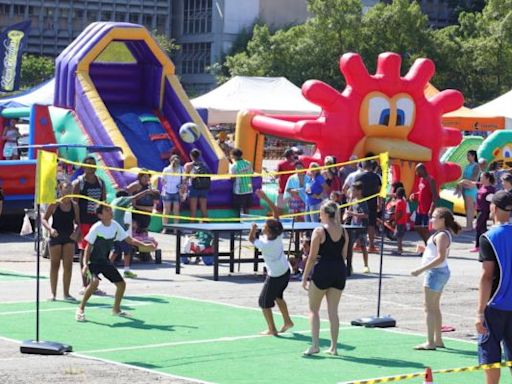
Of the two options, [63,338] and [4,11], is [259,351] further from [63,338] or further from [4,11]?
[4,11]

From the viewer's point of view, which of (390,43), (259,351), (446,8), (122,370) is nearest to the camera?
(122,370)

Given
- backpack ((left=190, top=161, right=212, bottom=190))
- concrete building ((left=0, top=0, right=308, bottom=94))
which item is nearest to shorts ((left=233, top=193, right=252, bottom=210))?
backpack ((left=190, top=161, right=212, bottom=190))

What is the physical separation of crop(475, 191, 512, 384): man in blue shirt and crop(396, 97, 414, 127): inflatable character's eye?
1756 centimetres

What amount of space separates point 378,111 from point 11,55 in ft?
38.5

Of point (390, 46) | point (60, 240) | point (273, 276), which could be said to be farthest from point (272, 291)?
point (390, 46)

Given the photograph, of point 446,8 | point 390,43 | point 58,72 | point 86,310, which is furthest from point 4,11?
point 86,310

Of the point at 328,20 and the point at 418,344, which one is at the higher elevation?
the point at 328,20

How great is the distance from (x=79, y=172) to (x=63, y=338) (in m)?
11.7

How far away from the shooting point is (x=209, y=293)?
59.5 feet

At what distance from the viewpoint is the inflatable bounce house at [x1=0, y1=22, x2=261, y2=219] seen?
26359 millimetres

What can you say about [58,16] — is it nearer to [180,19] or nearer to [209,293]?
[180,19]

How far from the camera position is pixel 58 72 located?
Result: 28656 mm

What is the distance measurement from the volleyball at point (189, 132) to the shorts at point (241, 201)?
6.65 ft

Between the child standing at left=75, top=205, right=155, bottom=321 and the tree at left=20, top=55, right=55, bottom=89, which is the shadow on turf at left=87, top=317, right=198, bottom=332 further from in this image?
the tree at left=20, top=55, right=55, bottom=89
